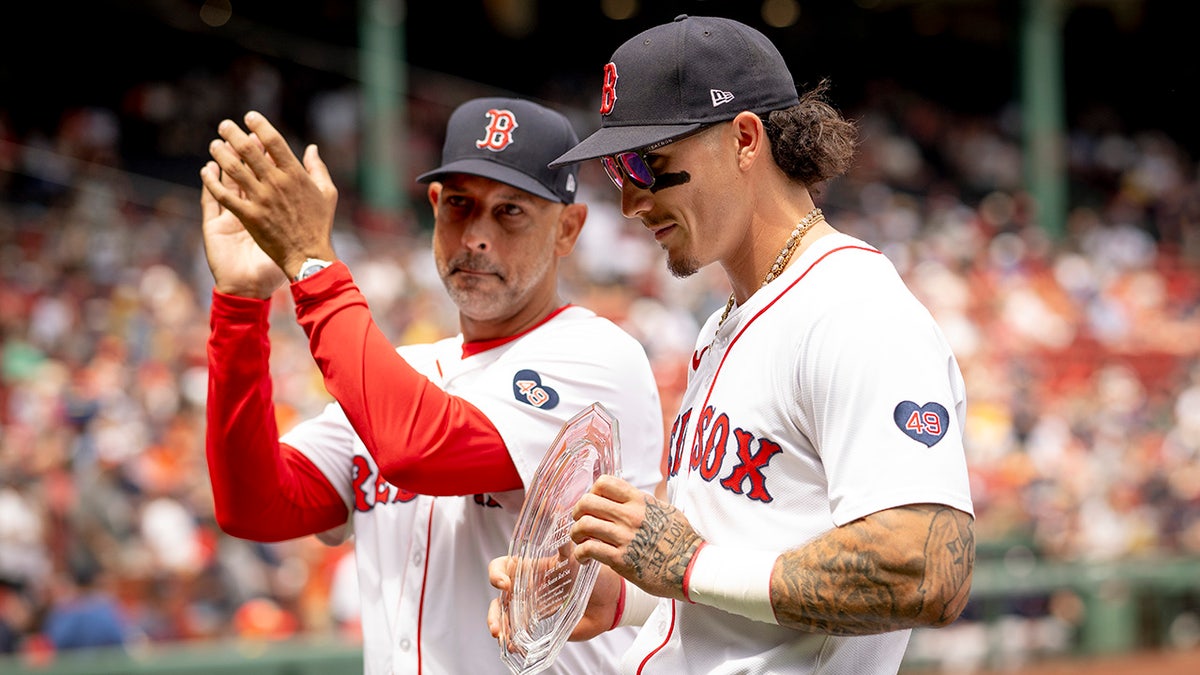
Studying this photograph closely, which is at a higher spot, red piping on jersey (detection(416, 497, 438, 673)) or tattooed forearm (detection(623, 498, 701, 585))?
tattooed forearm (detection(623, 498, 701, 585))

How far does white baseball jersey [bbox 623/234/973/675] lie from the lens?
6.09 ft

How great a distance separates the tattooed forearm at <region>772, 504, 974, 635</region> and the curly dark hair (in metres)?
0.64

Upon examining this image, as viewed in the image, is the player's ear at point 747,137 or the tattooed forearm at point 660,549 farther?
the player's ear at point 747,137

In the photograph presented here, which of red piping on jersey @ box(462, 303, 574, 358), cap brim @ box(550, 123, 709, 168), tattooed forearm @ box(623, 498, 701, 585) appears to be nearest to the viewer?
tattooed forearm @ box(623, 498, 701, 585)

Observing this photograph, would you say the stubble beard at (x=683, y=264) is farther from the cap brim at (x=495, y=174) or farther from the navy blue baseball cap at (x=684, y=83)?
the cap brim at (x=495, y=174)

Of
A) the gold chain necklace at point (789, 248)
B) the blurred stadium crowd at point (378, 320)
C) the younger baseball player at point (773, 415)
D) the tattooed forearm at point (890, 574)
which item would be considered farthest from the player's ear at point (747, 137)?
the blurred stadium crowd at point (378, 320)

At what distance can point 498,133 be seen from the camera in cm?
291

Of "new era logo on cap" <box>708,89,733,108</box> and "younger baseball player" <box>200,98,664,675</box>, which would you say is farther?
"younger baseball player" <box>200,98,664,675</box>

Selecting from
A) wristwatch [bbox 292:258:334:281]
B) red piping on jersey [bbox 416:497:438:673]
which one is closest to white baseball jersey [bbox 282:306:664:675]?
red piping on jersey [bbox 416:497:438:673]

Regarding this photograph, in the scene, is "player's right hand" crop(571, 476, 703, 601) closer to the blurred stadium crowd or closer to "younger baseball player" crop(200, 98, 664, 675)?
"younger baseball player" crop(200, 98, 664, 675)

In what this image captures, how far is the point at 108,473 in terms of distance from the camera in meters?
7.93

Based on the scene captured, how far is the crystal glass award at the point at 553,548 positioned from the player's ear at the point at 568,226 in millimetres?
837

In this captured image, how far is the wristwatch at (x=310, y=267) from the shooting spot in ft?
8.09

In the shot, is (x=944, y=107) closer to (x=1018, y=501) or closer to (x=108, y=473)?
(x=1018, y=501)
